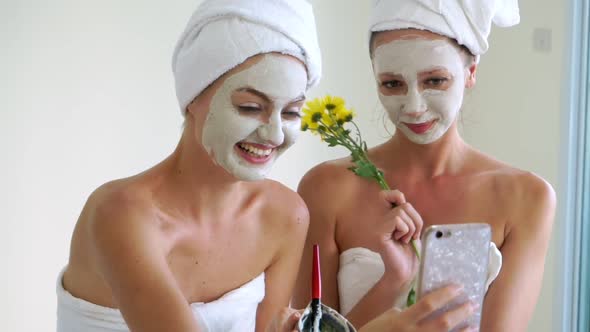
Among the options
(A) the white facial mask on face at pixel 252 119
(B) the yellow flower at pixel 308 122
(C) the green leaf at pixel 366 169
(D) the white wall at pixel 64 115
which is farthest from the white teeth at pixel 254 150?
(D) the white wall at pixel 64 115

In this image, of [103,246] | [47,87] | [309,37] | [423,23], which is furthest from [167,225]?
[47,87]

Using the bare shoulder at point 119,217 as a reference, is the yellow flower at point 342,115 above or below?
above

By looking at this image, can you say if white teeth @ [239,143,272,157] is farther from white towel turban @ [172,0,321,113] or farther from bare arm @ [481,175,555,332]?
bare arm @ [481,175,555,332]

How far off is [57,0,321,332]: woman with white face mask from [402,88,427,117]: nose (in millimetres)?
155

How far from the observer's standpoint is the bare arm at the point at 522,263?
4.23 feet

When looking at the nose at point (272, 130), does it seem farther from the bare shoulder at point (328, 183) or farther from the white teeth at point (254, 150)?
the bare shoulder at point (328, 183)

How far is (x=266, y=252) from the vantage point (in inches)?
51.0

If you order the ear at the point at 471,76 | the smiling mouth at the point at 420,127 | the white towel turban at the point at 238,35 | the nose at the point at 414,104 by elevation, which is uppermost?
the white towel turban at the point at 238,35

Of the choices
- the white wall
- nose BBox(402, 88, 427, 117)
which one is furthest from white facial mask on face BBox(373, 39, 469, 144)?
the white wall

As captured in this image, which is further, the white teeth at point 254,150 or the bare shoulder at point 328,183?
the bare shoulder at point 328,183

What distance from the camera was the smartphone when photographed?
2.93 ft

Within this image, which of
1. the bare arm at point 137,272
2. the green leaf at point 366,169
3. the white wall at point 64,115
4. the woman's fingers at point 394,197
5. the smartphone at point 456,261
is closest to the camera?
the smartphone at point 456,261

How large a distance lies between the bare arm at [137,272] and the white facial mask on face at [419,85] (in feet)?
1.34

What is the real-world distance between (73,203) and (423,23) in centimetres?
94
